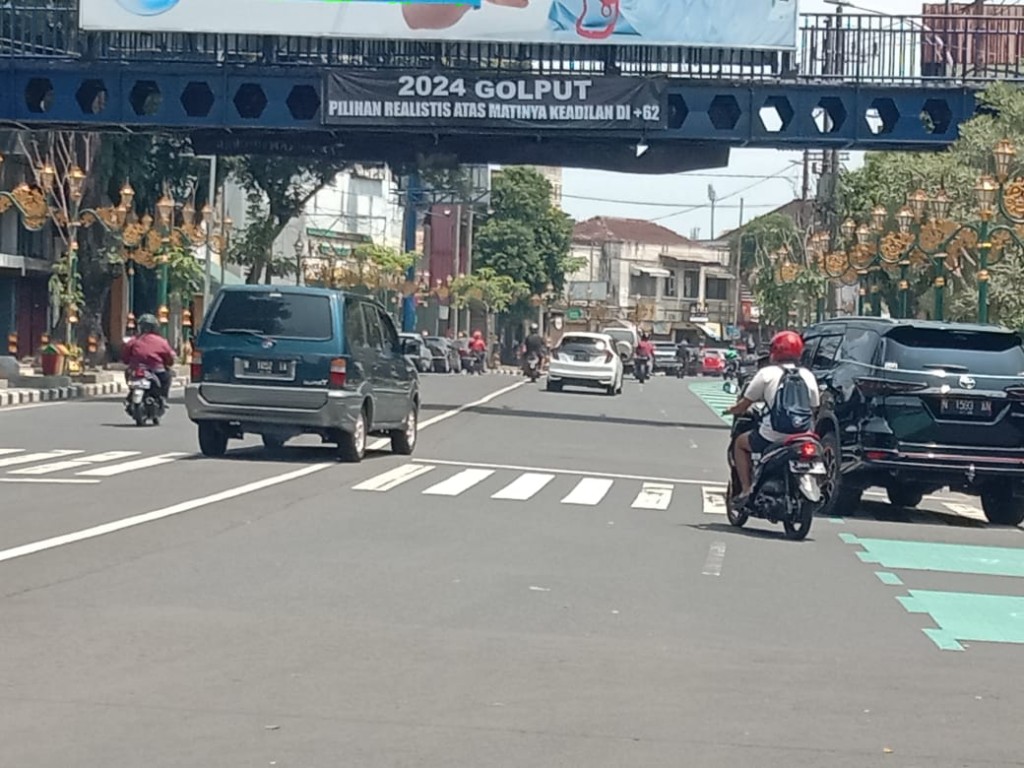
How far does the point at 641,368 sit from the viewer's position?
66938mm

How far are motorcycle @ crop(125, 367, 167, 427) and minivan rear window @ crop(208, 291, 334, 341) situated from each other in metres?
6.05

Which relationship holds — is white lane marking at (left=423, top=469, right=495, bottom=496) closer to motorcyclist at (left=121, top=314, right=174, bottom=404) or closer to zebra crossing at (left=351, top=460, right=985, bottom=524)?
zebra crossing at (left=351, top=460, right=985, bottom=524)

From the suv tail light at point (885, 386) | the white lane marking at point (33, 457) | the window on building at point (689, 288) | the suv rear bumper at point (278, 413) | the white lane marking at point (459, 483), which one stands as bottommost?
the white lane marking at point (459, 483)

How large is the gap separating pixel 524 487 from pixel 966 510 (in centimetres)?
512

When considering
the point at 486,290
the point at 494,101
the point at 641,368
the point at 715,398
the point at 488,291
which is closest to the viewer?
the point at 494,101

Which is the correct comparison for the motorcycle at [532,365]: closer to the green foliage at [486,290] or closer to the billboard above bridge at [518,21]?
the billboard above bridge at [518,21]

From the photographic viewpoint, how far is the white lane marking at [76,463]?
17562 millimetres

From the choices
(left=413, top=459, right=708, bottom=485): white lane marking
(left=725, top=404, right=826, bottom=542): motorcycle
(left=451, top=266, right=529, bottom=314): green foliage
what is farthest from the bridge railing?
(left=451, top=266, right=529, bottom=314): green foliage

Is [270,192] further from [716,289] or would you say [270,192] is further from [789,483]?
[716,289]

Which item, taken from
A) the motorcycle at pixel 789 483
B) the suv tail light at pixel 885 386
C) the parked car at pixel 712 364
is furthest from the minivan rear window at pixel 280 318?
the parked car at pixel 712 364

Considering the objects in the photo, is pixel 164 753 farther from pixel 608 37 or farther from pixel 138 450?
pixel 608 37

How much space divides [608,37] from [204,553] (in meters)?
21.0

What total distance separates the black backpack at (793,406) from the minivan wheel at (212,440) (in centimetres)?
810

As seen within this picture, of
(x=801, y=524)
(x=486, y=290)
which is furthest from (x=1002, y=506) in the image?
(x=486, y=290)
